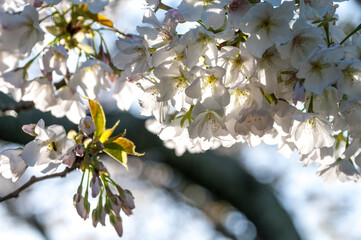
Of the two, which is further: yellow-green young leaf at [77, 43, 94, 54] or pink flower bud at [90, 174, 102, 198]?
yellow-green young leaf at [77, 43, 94, 54]

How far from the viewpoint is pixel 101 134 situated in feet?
3.50

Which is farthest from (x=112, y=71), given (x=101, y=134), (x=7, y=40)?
(x=7, y=40)

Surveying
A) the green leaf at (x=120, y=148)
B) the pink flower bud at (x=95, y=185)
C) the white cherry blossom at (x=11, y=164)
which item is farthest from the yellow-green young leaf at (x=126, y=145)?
the white cherry blossom at (x=11, y=164)

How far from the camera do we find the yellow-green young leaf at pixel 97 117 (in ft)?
3.46

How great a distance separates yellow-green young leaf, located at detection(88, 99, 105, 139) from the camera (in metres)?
1.05

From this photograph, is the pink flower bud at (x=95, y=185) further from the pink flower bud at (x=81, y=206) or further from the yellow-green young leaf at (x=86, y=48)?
the yellow-green young leaf at (x=86, y=48)

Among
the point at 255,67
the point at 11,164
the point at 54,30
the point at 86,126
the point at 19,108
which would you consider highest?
the point at 255,67

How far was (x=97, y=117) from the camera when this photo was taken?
106 cm

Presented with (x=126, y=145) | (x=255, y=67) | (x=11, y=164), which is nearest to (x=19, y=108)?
(x=11, y=164)

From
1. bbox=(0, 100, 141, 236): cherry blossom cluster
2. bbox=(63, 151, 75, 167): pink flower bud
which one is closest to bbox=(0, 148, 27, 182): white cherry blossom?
bbox=(0, 100, 141, 236): cherry blossom cluster

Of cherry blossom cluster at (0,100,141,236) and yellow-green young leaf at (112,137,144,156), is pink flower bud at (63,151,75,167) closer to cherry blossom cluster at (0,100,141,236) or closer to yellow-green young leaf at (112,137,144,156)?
cherry blossom cluster at (0,100,141,236)

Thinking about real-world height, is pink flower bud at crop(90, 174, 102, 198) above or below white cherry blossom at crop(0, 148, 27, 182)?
above

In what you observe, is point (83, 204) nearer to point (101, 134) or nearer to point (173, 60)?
point (101, 134)

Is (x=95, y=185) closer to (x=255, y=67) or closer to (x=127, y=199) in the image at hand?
(x=127, y=199)
